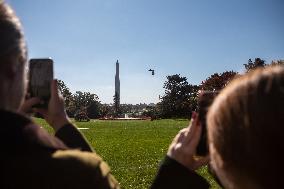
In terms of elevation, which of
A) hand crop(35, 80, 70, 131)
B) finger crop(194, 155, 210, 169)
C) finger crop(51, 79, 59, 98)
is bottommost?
finger crop(194, 155, 210, 169)

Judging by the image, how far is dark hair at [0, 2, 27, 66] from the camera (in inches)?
67.1

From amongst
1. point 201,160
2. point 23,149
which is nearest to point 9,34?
point 23,149

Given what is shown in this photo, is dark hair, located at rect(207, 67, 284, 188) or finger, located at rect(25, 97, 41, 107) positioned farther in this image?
finger, located at rect(25, 97, 41, 107)

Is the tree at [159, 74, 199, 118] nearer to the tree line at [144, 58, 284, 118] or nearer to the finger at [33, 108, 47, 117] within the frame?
the tree line at [144, 58, 284, 118]

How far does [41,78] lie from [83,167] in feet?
2.78

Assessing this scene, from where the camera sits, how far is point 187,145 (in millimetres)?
2090

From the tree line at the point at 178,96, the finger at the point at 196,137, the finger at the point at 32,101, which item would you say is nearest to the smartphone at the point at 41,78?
the finger at the point at 32,101

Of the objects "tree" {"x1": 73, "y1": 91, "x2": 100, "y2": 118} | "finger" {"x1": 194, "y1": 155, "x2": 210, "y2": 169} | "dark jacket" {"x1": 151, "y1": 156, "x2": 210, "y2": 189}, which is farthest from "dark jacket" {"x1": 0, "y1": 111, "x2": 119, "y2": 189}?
"tree" {"x1": 73, "y1": 91, "x2": 100, "y2": 118}

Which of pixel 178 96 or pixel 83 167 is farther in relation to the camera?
pixel 178 96

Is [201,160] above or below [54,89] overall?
below

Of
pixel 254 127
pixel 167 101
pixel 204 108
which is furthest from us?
pixel 167 101

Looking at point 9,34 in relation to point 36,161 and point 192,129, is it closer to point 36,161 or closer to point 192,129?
point 36,161

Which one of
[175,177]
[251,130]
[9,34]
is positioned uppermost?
[9,34]

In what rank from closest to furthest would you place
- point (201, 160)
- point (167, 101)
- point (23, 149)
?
point (23, 149) → point (201, 160) → point (167, 101)
